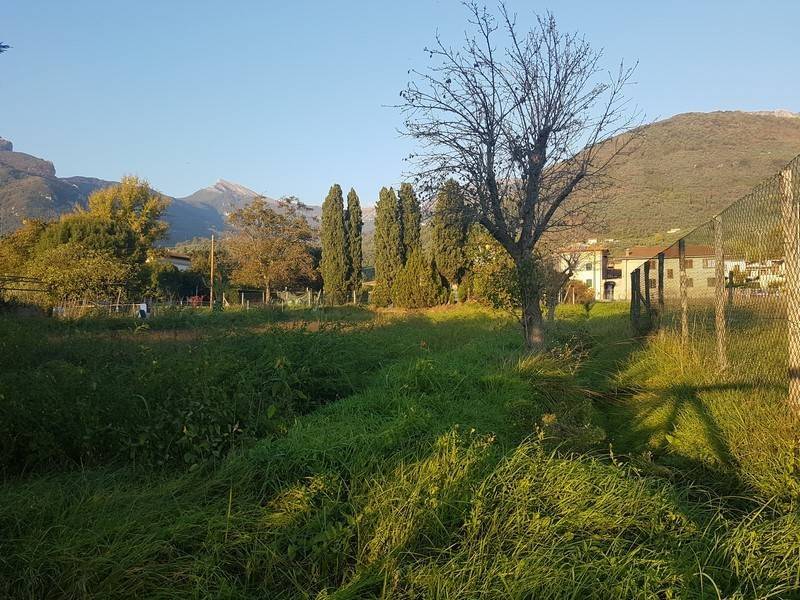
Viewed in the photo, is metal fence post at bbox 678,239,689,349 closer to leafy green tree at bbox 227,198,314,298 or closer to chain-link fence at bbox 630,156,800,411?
chain-link fence at bbox 630,156,800,411

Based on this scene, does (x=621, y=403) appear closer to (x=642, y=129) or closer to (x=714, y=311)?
(x=714, y=311)

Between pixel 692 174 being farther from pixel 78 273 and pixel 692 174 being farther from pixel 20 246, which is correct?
pixel 78 273

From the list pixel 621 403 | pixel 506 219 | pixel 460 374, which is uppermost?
pixel 506 219

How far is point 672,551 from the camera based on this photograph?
2.78m

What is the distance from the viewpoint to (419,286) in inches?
1494

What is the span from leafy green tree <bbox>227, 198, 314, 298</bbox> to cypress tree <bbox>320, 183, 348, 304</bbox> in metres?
3.93

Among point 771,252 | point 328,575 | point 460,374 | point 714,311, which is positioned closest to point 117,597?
point 328,575

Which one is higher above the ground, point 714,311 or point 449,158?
point 449,158

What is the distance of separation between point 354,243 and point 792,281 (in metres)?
46.1

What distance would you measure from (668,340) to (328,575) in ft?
26.2

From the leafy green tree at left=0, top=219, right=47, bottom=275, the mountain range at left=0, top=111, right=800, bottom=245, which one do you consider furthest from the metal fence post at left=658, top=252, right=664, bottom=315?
the leafy green tree at left=0, top=219, right=47, bottom=275

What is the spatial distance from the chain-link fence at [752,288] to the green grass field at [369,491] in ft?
1.28

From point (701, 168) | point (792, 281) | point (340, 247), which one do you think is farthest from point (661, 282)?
point (701, 168)

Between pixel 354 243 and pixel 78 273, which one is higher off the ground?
pixel 354 243
